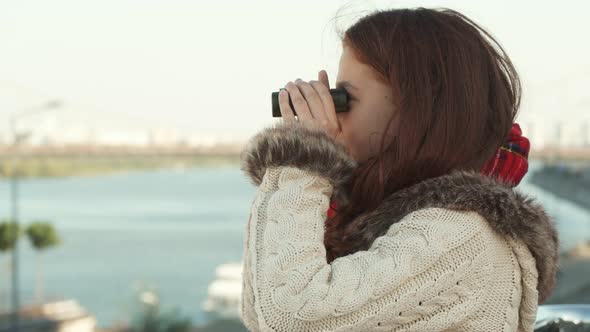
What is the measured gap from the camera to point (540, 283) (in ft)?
3.12

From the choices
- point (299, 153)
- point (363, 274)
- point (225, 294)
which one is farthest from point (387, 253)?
point (225, 294)

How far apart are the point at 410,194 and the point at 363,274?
4.2 inches

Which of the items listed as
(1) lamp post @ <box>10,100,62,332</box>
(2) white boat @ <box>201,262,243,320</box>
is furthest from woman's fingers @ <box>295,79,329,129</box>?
Result: (2) white boat @ <box>201,262,243,320</box>

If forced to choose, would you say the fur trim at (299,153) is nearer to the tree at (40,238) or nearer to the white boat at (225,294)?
the white boat at (225,294)

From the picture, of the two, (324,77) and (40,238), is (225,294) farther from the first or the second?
(324,77)

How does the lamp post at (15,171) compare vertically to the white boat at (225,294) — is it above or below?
above

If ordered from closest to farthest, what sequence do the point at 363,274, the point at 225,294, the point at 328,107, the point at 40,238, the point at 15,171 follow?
1. the point at 363,274
2. the point at 328,107
3. the point at 15,171
4. the point at 225,294
5. the point at 40,238

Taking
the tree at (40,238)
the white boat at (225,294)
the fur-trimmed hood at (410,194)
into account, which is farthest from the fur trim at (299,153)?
the tree at (40,238)

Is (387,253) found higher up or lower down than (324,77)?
lower down

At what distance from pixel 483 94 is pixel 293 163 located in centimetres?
19

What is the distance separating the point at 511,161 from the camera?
989 mm

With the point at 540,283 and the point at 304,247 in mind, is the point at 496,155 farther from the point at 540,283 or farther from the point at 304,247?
the point at 304,247

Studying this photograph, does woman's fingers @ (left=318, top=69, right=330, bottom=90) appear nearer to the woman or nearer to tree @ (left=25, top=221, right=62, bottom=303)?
the woman

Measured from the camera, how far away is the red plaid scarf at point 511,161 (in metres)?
0.97
